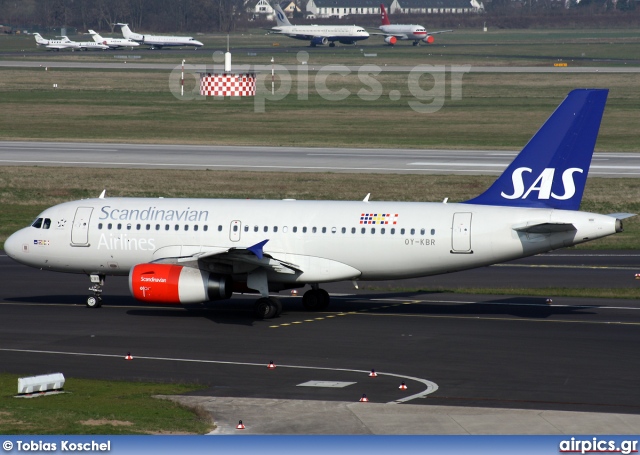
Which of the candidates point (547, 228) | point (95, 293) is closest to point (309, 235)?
point (547, 228)

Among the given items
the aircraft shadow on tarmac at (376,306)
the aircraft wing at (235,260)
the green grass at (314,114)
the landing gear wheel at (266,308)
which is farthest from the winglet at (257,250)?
the green grass at (314,114)

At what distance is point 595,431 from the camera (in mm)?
22625

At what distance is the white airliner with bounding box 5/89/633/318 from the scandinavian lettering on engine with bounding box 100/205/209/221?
4cm

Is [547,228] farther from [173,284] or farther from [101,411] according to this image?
[101,411]

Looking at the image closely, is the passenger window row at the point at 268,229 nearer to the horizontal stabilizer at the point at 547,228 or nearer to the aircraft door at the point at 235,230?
the aircraft door at the point at 235,230

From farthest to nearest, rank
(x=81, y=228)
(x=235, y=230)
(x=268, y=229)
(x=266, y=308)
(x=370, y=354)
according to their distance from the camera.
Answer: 1. (x=81, y=228)
2. (x=235, y=230)
3. (x=268, y=229)
4. (x=266, y=308)
5. (x=370, y=354)

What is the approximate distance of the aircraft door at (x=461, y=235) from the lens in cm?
3672

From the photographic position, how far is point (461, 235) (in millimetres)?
36781

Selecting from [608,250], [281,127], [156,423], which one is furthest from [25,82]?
[156,423]

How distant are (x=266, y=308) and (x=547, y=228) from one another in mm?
10223

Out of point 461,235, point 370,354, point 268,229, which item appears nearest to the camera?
point 370,354

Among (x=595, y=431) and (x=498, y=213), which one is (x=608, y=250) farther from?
(x=595, y=431)

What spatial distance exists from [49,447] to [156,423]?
14.5ft

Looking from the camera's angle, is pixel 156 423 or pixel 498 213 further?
pixel 498 213
